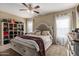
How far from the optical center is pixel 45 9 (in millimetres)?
1782

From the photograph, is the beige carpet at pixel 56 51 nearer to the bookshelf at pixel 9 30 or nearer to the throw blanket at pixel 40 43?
the throw blanket at pixel 40 43

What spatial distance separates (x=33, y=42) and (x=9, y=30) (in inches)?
22.8

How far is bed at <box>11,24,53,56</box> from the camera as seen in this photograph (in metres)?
1.69

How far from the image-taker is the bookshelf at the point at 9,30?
1790 mm

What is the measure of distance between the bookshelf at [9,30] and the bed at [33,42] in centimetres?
10

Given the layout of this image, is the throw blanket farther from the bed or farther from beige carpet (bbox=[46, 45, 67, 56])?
beige carpet (bbox=[46, 45, 67, 56])

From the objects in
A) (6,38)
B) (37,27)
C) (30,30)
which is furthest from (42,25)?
(6,38)

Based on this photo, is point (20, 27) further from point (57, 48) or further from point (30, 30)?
point (57, 48)

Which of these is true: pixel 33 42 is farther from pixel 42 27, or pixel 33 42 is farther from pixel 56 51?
pixel 56 51

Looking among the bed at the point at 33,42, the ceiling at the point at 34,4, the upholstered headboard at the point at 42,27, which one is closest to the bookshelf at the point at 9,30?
the bed at the point at 33,42

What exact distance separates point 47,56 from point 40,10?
2.93 feet

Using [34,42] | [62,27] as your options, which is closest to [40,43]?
[34,42]

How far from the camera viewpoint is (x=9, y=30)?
6.17ft

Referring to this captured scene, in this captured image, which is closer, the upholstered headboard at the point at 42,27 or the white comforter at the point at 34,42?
the white comforter at the point at 34,42
